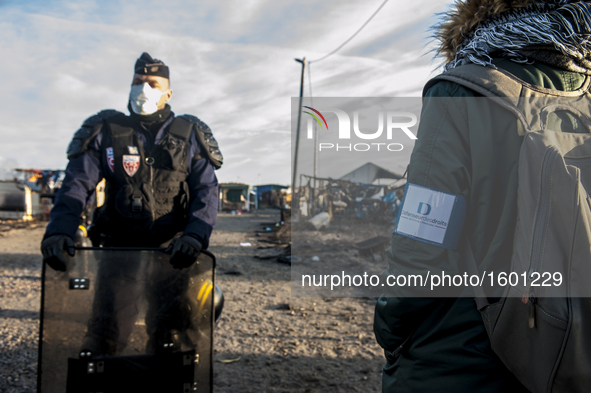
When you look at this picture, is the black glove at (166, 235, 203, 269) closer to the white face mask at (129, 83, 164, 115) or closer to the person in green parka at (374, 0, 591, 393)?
the white face mask at (129, 83, 164, 115)

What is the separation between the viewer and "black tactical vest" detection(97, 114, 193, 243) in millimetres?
2645

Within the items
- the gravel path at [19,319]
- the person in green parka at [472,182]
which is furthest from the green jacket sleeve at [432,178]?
the gravel path at [19,319]

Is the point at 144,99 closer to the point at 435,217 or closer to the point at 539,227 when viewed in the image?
the point at 435,217

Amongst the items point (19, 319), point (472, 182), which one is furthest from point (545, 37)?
point (19, 319)

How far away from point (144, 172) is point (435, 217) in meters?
2.15

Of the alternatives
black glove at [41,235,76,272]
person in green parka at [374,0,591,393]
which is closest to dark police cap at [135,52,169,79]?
black glove at [41,235,76,272]

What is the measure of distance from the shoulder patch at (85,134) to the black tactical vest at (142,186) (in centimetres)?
6

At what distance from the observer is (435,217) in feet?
3.62

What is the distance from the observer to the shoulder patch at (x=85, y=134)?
8.44ft

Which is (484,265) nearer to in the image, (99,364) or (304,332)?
(99,364)

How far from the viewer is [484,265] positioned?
1081 mm

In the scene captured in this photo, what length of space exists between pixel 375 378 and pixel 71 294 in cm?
228

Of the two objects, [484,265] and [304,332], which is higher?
[484,265]

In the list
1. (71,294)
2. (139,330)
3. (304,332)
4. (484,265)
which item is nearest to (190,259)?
(139,330)
